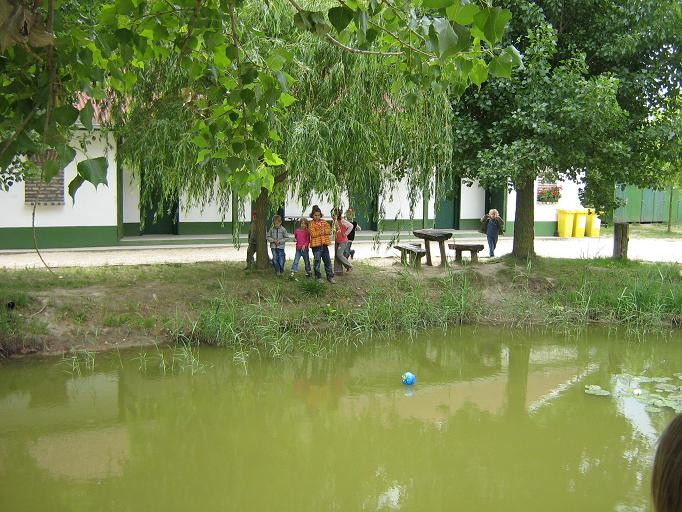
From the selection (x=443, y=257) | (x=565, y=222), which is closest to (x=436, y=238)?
(x=443, y=257)

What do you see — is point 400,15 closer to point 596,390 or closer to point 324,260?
point 596,390

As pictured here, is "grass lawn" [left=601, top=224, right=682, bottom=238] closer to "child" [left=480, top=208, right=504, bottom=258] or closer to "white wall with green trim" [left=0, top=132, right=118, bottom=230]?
"child" [left=480, top=208, right=504, bottom=258]

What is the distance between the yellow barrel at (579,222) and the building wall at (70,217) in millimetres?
13924

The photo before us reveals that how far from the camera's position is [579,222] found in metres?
23.1

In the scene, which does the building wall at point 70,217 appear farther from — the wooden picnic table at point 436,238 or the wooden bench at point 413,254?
the wooden picnic table at point 436,238

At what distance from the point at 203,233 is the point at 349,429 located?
39.5ft

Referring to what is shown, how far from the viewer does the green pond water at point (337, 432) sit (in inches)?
222

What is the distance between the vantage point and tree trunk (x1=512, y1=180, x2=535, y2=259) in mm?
13859

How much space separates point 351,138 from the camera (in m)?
10.9

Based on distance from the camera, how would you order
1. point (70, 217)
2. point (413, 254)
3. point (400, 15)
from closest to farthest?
point (400, 15), point (413, 254), point (70, 217)

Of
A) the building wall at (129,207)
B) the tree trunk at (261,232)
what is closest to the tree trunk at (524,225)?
the tree trunk at (261,232)

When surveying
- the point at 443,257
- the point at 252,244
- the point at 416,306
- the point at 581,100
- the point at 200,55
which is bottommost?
the point at 416,306

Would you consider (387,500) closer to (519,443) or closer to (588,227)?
(519,443)

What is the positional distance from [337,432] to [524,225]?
8.14 meters
